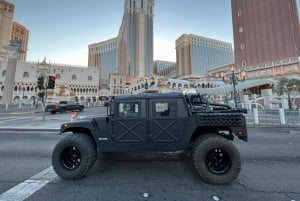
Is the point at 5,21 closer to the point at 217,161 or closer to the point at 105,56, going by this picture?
the point at 105,56

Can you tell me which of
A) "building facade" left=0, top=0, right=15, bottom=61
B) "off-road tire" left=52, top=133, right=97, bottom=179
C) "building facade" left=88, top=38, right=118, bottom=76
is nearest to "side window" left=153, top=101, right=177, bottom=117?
"off-road tire" left=52, top=133, right=97, bottom=179

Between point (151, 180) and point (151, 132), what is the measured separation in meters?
1.02

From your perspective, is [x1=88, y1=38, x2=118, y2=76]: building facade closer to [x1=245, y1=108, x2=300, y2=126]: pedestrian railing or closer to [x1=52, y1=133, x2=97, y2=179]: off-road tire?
[x1=245, y1=108, x2=300, y2=126]: pedestrian railing

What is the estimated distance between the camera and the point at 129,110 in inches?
139

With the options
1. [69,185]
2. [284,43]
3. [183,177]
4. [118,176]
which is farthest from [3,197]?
[284,43]

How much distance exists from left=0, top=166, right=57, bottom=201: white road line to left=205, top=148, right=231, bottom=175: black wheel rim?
3.47 m

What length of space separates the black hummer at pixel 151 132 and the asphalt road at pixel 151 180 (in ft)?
1.25

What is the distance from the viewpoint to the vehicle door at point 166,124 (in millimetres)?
3418

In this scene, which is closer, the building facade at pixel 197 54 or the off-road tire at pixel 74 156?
the off-road tire at pixel 74 156

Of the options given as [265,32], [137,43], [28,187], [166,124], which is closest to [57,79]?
[137,43]

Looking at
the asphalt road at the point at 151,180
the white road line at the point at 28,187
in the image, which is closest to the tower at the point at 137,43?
the asphalt road at the point at 151,180

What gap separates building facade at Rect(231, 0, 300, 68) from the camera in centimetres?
4847

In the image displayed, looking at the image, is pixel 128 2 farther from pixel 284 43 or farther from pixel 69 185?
pixel 69 185

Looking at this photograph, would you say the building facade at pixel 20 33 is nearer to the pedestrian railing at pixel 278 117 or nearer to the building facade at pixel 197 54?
the building facade at pixel 197 54
